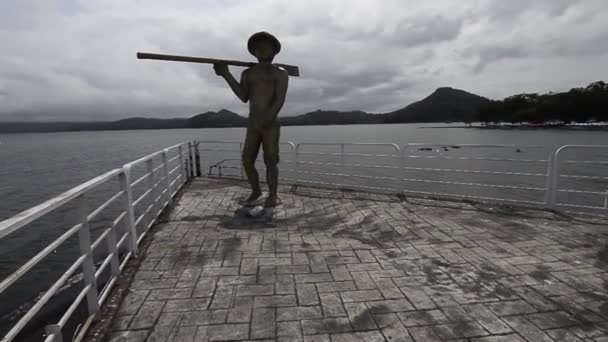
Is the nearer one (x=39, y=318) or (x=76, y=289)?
(x=39, y=318)

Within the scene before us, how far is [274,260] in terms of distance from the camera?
11.3ft

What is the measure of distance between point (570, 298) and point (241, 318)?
2577mm

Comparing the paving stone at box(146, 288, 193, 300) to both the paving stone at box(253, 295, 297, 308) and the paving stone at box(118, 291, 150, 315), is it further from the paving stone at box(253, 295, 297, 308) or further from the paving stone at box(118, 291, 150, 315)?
the paving stone at box(253, 295, 297, 308)

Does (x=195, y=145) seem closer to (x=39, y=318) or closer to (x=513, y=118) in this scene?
(x=39, y=318)

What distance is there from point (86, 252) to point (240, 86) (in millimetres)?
3436

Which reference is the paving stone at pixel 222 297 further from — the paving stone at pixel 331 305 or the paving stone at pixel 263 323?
the paving stone at pixel 331 305

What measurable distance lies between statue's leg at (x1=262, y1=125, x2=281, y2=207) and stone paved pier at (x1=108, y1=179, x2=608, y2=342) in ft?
2.70

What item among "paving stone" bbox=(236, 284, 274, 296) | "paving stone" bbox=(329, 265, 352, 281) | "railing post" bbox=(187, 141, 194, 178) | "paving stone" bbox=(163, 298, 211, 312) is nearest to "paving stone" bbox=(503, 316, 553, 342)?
"paving stone" bbox=(329, 265, 352, 281)

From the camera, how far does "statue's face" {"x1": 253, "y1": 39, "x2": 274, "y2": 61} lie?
4.91 meters

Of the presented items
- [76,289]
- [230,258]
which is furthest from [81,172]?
[230,258]

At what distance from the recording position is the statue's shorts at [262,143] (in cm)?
519

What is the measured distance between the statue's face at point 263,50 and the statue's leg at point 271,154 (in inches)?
41.3

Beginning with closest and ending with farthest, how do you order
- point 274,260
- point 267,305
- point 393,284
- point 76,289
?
point 267,305 < point 393,284 < point 274,260 < point 76,289

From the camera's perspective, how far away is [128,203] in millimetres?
3391
